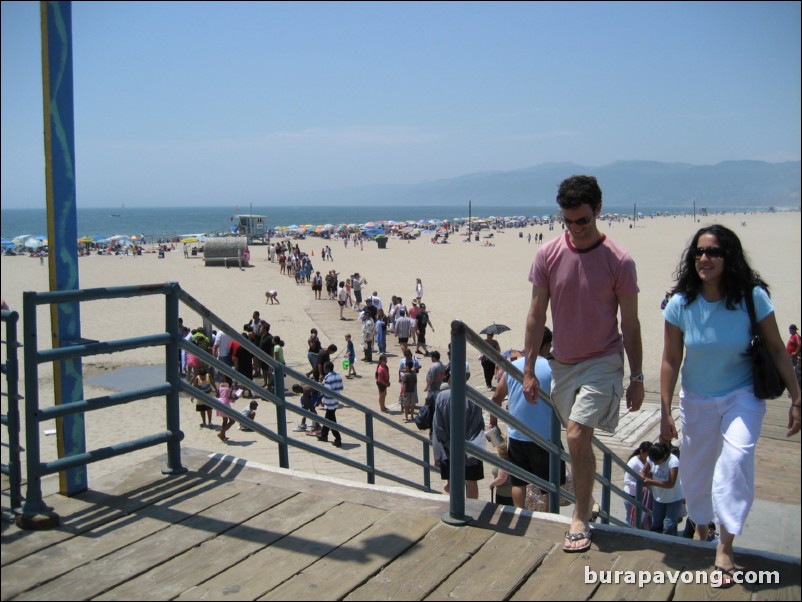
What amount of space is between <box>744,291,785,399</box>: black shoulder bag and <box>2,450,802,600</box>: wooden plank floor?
61 centimetres

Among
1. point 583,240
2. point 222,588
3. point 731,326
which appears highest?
point 583,240

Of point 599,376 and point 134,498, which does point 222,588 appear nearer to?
point 134,498

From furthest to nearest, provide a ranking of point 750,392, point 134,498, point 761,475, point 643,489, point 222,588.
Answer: point 761,475 < point 643,489 < point 134,498 < point 750,392 < point 222,588

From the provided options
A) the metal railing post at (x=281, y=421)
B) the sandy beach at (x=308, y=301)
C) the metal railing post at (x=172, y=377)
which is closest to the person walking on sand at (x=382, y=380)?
the sandy beach at (x=308, y=301)

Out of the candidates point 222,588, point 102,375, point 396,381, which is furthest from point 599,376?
point 102,375

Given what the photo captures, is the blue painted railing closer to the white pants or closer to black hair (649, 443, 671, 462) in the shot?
the white pants

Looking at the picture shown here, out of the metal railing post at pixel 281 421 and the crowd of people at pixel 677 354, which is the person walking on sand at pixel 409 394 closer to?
the metal railing post at pixel 281 421

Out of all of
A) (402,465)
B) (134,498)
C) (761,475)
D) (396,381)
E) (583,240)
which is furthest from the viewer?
(396,381)

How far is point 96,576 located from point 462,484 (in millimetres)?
1478

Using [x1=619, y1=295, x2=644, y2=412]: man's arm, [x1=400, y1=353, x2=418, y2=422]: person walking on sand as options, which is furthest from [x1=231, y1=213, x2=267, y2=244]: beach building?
[x1=619, y1=295, x2=644, y2=412]: man's arm

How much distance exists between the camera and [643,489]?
5.95 m

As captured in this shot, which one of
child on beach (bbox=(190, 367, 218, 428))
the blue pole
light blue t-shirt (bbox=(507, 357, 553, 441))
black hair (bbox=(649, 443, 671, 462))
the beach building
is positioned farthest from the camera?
the beach building

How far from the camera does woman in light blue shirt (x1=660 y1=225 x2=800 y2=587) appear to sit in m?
2.69

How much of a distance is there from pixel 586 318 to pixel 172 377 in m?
2.13
